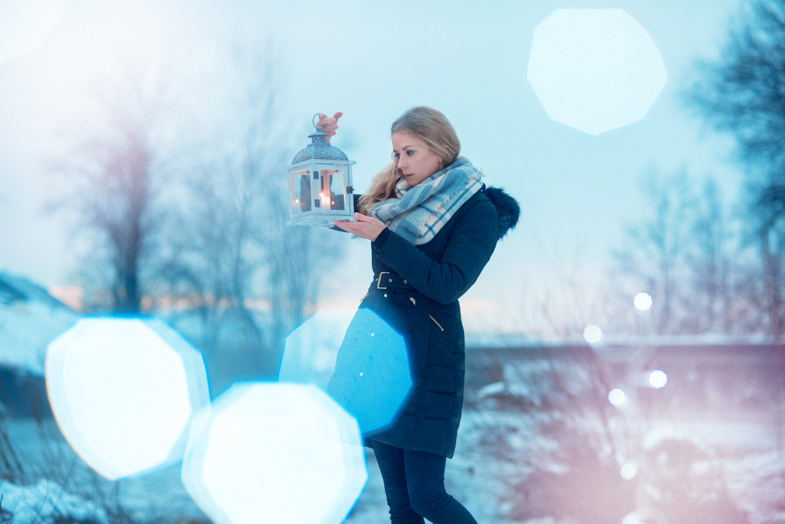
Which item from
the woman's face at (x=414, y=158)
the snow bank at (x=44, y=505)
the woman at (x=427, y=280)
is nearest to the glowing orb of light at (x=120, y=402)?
the snow bank at (x=44, y=505)

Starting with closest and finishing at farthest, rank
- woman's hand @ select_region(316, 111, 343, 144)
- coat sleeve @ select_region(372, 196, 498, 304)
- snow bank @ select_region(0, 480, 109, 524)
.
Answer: coat sleeve @ select_region(372, 196, 498, 304) → woman's hand @ select_region(316, 111, 343, 144) → snow bank @ select_region(0, 480, 109, 524)

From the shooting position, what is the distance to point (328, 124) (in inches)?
83.3

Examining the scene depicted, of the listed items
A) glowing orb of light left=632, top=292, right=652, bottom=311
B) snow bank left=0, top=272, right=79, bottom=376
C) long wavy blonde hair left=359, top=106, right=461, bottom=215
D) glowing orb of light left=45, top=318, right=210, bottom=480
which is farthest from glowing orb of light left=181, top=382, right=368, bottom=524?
snow bank left=0, top=272, right=79, bottom=376

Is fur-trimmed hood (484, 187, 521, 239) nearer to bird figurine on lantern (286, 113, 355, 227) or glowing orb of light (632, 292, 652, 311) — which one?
bird figurine on lantern (286, 113, 355, 227)

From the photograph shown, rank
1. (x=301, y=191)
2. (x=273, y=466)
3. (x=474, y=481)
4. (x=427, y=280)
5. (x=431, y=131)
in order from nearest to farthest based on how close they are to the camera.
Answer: (x=427, y=280) < (x=431, y=131) < (x=301, y=191) < (x=273, y=466) < (x=474, y=481)

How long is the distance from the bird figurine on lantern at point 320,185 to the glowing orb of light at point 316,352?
148 inches

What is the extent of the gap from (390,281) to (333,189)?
0.41 metres

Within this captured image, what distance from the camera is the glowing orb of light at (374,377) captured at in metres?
1.78

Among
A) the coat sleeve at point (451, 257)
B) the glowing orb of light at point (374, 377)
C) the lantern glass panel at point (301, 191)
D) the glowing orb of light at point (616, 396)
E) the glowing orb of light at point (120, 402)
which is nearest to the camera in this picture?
the coat sleeve at point (451, 257)

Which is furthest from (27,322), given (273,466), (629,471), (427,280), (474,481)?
(427,280)

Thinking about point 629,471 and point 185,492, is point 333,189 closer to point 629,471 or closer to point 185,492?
point 629,471

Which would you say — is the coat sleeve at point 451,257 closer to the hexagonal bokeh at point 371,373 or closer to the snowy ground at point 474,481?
the hexagonal bokeh at point 371,373

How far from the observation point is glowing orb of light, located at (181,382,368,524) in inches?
154

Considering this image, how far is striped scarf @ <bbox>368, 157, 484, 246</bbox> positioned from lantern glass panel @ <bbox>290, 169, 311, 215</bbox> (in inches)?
11.2
